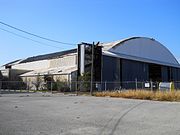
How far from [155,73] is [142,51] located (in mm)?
6313

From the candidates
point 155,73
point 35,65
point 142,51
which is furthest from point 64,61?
point 155,73

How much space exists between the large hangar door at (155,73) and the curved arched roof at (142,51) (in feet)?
3.49

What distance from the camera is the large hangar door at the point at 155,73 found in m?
63.6

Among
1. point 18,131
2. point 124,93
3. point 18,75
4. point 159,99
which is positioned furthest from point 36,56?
point 18,131

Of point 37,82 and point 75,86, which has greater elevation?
point 37,82

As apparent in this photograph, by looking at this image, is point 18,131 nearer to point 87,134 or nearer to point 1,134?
point 1,134

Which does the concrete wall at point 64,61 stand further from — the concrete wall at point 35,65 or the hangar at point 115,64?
the concrete wall at point 35,65

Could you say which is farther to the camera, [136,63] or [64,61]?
[64,61]

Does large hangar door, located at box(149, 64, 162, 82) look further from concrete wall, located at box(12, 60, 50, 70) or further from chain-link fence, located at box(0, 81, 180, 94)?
concrete wall, located at box(12, 60, 50, 70)

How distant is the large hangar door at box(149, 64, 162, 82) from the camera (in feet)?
209

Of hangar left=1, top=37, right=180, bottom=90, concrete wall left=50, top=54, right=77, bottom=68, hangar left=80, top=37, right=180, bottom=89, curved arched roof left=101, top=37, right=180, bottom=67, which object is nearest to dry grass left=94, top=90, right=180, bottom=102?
hangar left=1, top=37, right=180, bottom=90

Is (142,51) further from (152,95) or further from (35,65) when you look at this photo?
(152,95)

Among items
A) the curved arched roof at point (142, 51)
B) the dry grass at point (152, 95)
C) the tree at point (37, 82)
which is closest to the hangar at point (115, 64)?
the curved arched roof at point (142, 51)

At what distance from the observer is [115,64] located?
2101 inches
